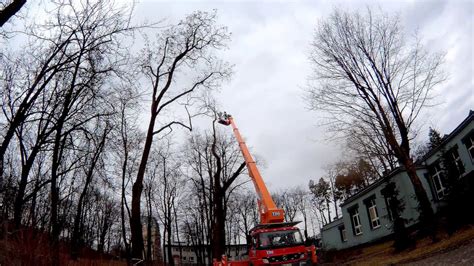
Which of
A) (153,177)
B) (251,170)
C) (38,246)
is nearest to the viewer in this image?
(38,246)

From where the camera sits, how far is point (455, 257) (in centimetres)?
1097

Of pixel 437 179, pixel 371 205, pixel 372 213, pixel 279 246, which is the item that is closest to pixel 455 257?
pixel 279 246

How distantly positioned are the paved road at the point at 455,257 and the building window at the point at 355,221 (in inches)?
668

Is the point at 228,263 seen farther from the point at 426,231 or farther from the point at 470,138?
the point at 470,138

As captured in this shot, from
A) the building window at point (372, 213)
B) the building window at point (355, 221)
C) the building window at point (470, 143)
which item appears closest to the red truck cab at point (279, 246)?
the building window at point (470, 143)

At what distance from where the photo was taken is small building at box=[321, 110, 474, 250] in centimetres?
1841

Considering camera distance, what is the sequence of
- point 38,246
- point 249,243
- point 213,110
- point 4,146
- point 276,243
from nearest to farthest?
point 38,246, point 4,146, point 276,243, point 249,243, point 213,110

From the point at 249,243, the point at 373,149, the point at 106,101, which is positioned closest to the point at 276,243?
the point at 249,243

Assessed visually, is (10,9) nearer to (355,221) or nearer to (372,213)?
(372,213)

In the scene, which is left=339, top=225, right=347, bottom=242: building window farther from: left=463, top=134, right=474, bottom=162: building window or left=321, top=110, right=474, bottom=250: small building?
left=463, top=134, right=474, bottom=162: building window

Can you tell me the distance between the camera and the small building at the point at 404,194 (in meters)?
18.4

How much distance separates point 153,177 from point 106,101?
1197 inches

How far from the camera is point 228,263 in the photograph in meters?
15.9

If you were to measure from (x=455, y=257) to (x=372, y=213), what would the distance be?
655 inches
